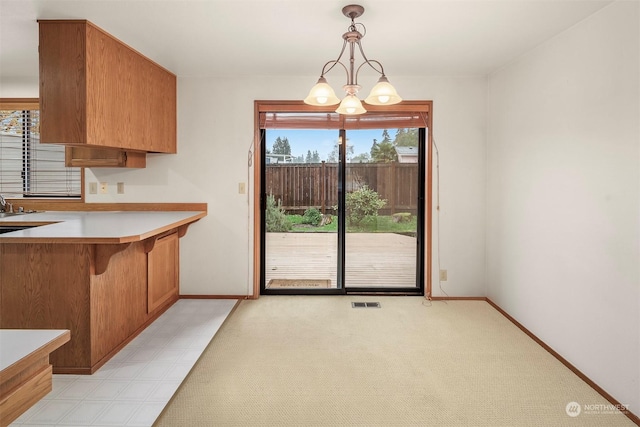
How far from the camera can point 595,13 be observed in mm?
2338

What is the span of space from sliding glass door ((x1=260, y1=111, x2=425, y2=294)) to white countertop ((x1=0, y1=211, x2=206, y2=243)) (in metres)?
0.97

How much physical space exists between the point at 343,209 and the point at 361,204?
0.69 ft

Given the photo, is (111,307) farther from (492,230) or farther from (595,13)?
(595,13)

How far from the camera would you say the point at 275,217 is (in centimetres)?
416

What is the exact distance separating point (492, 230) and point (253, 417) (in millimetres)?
2901

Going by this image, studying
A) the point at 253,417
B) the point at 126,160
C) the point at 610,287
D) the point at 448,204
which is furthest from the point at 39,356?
the point at 448,204

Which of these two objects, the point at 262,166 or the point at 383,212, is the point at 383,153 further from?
the point at 262,166

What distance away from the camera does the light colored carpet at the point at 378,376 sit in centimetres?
202

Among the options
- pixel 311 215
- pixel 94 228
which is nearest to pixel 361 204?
pixel 311 215

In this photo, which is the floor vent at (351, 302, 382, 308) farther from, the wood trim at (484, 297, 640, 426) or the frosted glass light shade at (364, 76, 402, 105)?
the frosted glass light shade at (364, 76, 402, 105)

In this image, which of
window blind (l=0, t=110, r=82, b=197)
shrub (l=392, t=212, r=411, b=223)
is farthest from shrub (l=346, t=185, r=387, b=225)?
window blind (l=0, t=110, r=82, b=197)

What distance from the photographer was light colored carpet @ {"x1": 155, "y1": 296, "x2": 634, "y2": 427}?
2.02 metres

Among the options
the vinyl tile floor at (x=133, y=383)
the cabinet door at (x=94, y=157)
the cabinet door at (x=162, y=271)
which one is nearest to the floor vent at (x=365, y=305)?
the vinyl tile floor at (x=133, y=383)

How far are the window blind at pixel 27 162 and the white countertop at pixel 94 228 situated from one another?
436 mm
